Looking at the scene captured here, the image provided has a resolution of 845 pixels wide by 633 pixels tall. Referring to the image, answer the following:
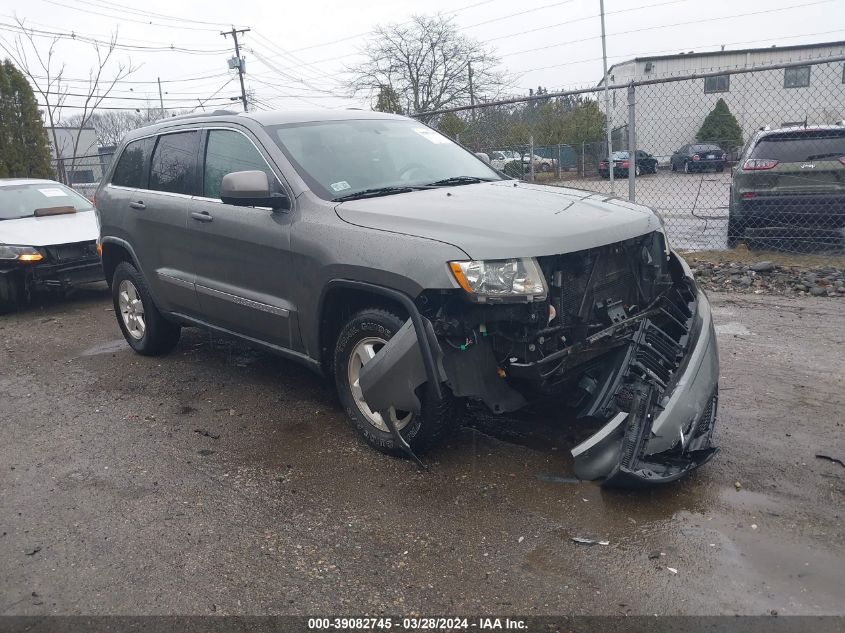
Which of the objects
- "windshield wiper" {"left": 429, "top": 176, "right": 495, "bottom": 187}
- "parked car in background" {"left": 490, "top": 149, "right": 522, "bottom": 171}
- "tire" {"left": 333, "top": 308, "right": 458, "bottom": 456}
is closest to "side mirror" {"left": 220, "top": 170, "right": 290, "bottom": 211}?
"tire" {"left": 333, "top": 308, "right": 458, "bottom": 456}

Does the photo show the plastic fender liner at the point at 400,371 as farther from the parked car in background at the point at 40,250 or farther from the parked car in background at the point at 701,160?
the parked car in background at the point at 701,160

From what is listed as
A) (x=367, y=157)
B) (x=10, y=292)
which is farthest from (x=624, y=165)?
(x=10, y=292)

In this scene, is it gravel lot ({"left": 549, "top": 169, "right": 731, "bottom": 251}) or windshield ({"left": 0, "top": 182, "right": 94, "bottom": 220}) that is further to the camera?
gravel lot ({"left": 549, "top": 169, "right": 731, "bottom": 251})

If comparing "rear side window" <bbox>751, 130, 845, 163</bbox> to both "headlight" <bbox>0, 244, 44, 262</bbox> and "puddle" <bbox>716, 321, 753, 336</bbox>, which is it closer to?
"puddle" <bbox>716, 321, 753, 336</bbox>

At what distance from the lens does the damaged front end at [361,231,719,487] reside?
3254 mm

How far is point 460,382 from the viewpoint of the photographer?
11.1ft

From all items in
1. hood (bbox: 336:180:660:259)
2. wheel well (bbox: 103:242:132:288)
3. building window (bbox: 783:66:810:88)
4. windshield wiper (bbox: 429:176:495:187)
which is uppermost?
building window (bbox: 783:66:810:88)

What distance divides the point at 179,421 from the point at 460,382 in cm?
225

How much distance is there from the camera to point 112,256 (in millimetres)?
6094

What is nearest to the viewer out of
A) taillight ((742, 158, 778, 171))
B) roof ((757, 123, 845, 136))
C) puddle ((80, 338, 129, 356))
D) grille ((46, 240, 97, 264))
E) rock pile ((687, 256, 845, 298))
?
puddle ((80, 338, 129, 356))

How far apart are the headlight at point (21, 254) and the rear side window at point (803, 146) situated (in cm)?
860

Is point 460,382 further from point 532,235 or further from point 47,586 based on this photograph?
point 47,586

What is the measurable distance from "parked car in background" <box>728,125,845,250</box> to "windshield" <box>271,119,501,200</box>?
5.02m

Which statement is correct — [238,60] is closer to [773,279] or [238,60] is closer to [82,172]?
[82,172]
